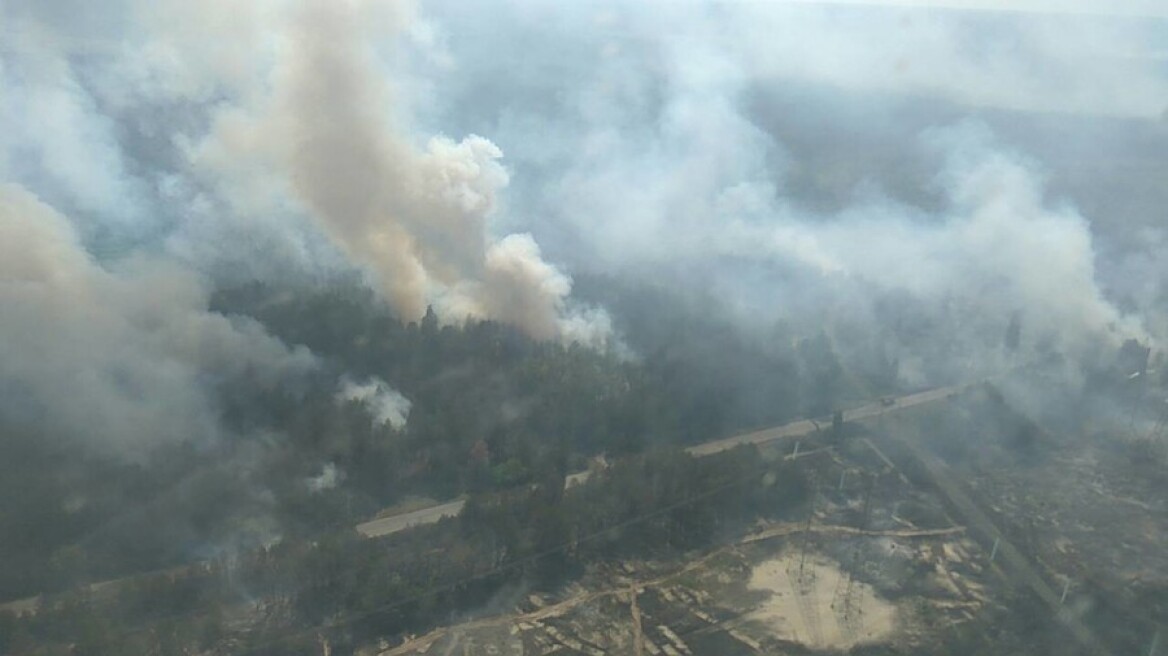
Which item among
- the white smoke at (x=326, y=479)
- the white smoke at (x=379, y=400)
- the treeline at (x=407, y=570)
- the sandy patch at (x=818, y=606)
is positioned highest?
the white smoke at (x=379, y=400)

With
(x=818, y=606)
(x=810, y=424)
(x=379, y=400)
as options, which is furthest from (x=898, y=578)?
(x=379, y=400)

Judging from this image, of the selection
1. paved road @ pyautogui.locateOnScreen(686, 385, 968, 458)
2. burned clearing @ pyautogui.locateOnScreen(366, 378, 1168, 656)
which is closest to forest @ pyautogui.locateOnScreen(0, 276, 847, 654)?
paved road @ pyautogui.locateOnScreen(686, 385, 968, 458)

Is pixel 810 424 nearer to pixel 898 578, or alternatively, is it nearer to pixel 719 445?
pixel 719 445

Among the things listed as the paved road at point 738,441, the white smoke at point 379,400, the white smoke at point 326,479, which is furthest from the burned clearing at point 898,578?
the white smoke at point 379,400

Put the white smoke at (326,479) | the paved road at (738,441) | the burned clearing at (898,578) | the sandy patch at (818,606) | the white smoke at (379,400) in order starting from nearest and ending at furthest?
1. the burned clearing at (898,578)
2. the sandy patch at (818,606)
3. the paved road at (738,441)
4. the white smoke at (326,479)
5. the white smoke at (379,400)

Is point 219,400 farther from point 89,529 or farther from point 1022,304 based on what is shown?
point 1022,304

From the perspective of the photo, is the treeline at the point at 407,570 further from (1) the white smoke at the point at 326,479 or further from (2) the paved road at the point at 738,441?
(1) the white smoke at the point at 326,479

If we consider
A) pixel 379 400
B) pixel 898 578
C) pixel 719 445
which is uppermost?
pixel 379 400

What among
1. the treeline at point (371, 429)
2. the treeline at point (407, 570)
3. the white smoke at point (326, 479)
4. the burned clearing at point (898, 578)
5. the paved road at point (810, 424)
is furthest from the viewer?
the paved road at point (810, 424)
